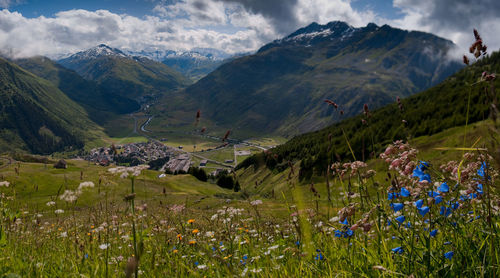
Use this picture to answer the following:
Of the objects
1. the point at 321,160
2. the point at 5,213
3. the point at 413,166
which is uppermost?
the point at 413,166

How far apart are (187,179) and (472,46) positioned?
377 ft

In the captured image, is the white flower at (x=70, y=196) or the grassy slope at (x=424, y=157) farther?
the grassy slope at (x=424, y=157)

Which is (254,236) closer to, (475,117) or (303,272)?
(303,272)

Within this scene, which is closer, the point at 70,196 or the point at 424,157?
the point at 70,196

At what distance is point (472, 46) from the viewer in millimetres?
2363

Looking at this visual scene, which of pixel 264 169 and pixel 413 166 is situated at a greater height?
pixel 413 166

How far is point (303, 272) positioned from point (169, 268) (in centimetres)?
204

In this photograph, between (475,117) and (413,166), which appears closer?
(413,166)

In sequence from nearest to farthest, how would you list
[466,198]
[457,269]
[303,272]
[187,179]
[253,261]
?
[457,269], [466,198], [303,272], [253,261], [187,179]

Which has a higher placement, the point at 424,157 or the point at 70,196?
the point at 70,196

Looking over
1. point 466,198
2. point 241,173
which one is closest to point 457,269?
point 466,198

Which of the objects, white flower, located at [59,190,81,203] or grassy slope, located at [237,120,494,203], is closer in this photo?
white flower, located at [59,190,81,203]

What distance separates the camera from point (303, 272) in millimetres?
3422

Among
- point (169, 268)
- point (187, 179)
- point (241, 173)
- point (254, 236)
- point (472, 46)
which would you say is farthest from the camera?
point (241, 173)
